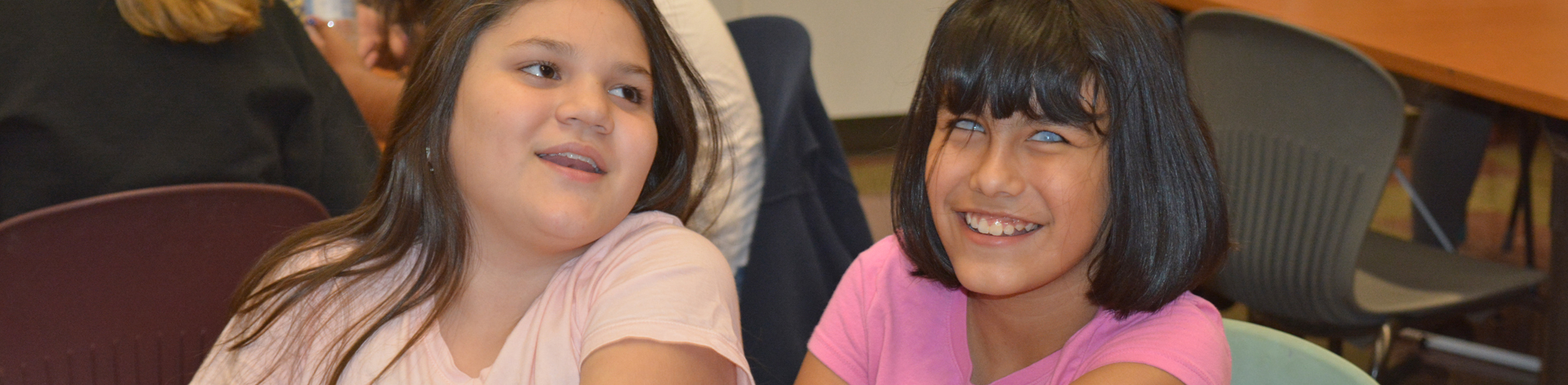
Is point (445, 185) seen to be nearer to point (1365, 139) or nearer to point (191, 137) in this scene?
point (191, 137)

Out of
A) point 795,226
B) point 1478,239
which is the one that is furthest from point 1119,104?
point 1478,239

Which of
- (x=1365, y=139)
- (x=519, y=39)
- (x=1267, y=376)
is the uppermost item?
(x=519, y=39)

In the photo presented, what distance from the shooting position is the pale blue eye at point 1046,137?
0.96 meters

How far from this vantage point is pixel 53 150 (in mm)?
1343

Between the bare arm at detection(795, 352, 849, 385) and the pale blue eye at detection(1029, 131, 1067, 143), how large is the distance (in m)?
0.35

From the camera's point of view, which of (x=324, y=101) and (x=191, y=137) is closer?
(x=191, y=137)

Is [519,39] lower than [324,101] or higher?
higher

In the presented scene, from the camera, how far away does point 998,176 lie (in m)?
0.95

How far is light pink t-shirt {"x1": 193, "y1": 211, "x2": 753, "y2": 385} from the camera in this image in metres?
1.01

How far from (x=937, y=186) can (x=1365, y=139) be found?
972 mm

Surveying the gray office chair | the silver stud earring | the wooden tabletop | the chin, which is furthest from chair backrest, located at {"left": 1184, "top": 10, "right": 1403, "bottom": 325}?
the silver stud earring

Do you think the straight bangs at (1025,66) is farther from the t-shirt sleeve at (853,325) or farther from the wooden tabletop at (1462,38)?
the wooden tabletop at (1462,38)

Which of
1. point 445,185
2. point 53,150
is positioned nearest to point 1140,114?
point 445,185

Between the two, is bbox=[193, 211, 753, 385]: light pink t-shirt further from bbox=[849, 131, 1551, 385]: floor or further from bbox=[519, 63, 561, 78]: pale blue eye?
bbox=[849, 131, 1551, 385]: floor
